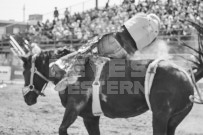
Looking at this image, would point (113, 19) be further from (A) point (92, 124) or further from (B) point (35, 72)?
(A) point (92, 124)

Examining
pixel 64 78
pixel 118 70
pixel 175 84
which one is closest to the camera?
pixel 175 84

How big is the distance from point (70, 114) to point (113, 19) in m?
12.6

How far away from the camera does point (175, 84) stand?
156 inches

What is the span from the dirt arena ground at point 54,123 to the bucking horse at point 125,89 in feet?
6.37

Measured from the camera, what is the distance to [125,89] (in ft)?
14.3

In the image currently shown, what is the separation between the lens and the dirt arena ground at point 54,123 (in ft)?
22.5

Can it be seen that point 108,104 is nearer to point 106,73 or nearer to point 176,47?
point 106,73

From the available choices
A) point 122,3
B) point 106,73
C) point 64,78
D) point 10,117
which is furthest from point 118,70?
point 122,3

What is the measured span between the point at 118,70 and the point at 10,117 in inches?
188

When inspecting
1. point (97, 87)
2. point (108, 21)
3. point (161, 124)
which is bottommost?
point (161, 124)

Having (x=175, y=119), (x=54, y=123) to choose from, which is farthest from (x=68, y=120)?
(x=54, y=123)

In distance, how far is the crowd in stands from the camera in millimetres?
13453

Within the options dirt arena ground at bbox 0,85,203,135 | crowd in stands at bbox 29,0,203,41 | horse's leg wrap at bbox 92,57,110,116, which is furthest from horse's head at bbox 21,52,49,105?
crowd in stands at bbox 29,0,203,41

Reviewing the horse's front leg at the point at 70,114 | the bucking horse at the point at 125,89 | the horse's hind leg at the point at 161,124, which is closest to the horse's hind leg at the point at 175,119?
the bucking horse at the point at 125,89
